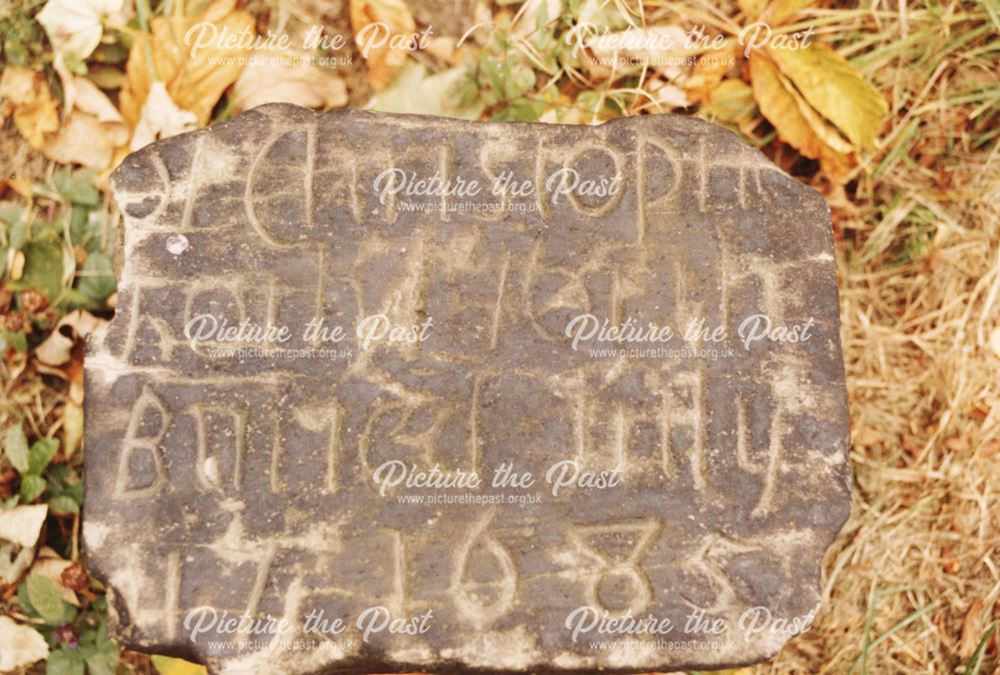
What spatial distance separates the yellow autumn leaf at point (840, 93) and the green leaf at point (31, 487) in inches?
96.4

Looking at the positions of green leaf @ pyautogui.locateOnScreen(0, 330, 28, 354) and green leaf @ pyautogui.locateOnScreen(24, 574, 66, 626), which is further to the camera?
green leaf @ pyautogui.locateOnScreen(0, 330, 28, 354)

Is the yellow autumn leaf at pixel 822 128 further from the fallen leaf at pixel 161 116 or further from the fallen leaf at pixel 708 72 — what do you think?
the fallen leaf at pixel 161 116

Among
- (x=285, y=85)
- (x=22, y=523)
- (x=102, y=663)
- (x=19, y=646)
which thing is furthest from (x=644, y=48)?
(x=19, y=646)

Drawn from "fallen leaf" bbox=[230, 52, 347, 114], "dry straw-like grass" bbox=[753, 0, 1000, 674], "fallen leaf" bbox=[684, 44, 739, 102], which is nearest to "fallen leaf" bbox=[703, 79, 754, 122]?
"fallen leaf" bbox=[684, 44, 739, 102]

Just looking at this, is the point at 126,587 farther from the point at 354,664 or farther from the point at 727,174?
the point at 727,174

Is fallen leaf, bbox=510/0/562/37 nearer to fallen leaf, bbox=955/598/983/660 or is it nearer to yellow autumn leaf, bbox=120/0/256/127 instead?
Result: yellow autumn leaf, bbox=120/0/256/127

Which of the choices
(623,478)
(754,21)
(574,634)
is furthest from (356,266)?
(754,21)

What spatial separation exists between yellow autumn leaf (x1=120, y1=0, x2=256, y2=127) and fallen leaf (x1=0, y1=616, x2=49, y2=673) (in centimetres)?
148

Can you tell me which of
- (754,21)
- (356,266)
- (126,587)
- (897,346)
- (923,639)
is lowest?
(923,639)

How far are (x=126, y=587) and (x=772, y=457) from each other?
1456 millimetres

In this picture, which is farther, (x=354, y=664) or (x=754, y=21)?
(x=754, y=21)

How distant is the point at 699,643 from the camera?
6.90ft

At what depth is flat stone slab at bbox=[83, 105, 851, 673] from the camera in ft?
6.83

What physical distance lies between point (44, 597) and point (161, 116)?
138 centimetres
